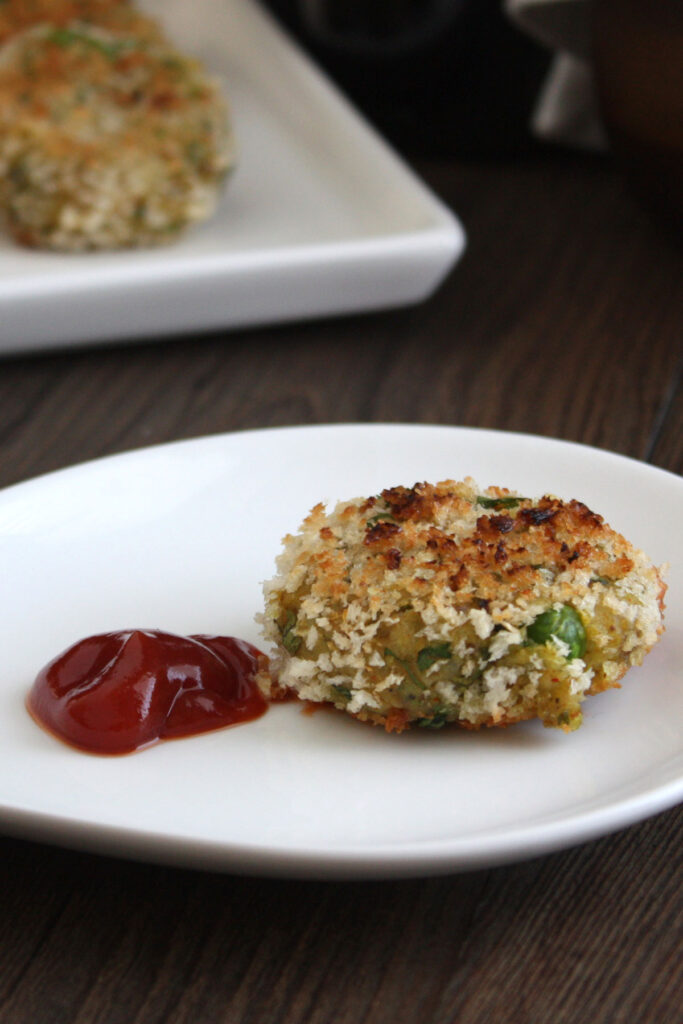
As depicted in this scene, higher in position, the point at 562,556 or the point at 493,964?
the point at 562,556

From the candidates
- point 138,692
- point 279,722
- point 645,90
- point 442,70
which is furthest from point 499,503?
point 442,70

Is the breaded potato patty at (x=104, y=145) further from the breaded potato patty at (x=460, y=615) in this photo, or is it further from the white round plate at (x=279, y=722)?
the breaded potato patty at (x=460, y=615)

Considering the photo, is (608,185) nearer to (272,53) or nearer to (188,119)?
(272,53)

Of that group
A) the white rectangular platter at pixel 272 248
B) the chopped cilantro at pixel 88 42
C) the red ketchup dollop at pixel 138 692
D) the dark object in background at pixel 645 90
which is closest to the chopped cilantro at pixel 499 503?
the red ketchup dollop at pixel 138 692

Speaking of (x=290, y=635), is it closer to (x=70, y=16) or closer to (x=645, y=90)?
(x=645, y=90)

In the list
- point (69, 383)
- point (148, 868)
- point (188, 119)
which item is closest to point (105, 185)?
point (188, 119)

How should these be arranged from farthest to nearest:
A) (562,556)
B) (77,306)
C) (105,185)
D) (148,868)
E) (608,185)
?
(608,185), (105,185), (77,306), (562,556), (148,868)
